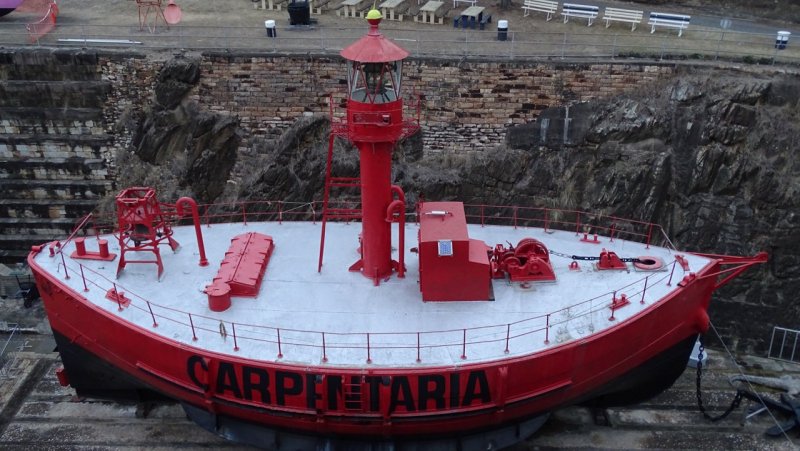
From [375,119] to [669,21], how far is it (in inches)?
510

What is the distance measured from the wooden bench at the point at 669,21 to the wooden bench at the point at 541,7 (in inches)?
114

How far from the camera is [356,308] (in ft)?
37.4

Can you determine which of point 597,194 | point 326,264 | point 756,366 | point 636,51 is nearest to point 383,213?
point 326,264

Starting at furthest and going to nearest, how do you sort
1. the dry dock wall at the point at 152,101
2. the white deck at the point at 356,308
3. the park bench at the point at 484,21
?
the park bench at the point at 484,21 → the dry dock wall at the point at 152,101 → the white deck at the point at 356,308

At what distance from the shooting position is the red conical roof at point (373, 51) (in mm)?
10391

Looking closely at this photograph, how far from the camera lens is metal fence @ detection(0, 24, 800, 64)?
18.3 metres

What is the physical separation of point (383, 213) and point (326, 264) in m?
1.72

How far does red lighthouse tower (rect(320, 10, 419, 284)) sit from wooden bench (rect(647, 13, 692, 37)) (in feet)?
39.4

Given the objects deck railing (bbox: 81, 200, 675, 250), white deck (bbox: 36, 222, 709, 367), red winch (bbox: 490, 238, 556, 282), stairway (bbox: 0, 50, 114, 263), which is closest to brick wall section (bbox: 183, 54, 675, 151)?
deck railing (bbox: 81, 200, 675, 250)

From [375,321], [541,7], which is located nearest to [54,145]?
[375,321]

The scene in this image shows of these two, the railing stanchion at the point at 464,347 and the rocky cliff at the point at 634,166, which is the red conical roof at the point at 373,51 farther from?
the rocky cliff at the point at 634,166

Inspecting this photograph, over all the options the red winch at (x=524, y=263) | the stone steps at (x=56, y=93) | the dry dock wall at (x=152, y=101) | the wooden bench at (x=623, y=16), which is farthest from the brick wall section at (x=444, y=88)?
the red winch at (x=524, y=263)

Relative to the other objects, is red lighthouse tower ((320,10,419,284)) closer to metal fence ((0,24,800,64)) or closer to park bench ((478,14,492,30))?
metal fence ((0,24,800,64))

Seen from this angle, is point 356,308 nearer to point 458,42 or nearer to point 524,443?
point 524,443
